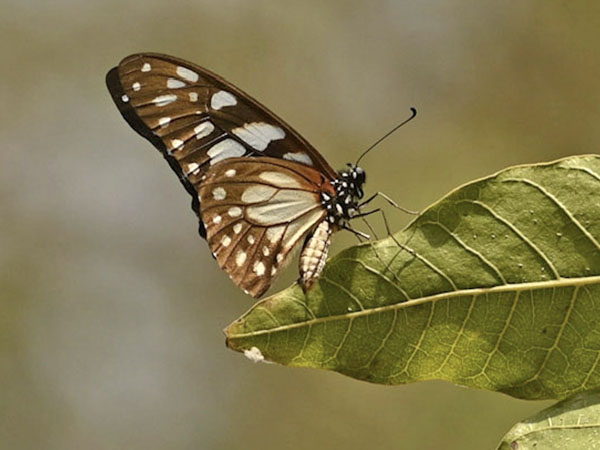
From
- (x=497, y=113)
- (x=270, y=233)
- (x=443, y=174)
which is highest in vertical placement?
(x=497, y=113)

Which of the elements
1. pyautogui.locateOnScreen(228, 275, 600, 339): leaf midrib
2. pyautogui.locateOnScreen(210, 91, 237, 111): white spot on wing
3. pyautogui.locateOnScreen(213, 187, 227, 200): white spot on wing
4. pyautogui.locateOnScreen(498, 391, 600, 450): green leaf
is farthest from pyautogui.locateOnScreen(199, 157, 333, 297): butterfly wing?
pyautogui.locateOnScreen(498, 391, 600, 450): green leaf

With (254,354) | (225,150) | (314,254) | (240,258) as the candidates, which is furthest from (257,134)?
(254,354)

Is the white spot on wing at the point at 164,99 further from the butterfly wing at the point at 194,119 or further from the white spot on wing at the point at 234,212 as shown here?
the white spot on wing at the point at 234,212

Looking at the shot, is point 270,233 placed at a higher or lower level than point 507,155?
lower

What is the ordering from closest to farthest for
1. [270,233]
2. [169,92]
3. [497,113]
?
[270,233]
[169,92]
[497,113]

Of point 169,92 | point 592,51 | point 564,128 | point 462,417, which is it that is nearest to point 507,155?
point 564,128

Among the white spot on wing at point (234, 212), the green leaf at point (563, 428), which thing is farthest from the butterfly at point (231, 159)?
the green leaf at point (563, 428)

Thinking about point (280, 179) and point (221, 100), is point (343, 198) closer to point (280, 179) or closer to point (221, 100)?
point (280, 179)

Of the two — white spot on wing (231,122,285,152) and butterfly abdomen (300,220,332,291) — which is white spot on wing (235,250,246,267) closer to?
butterfly abdomen (300,220,332,291)

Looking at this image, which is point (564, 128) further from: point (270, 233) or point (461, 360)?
point (461, 360)
